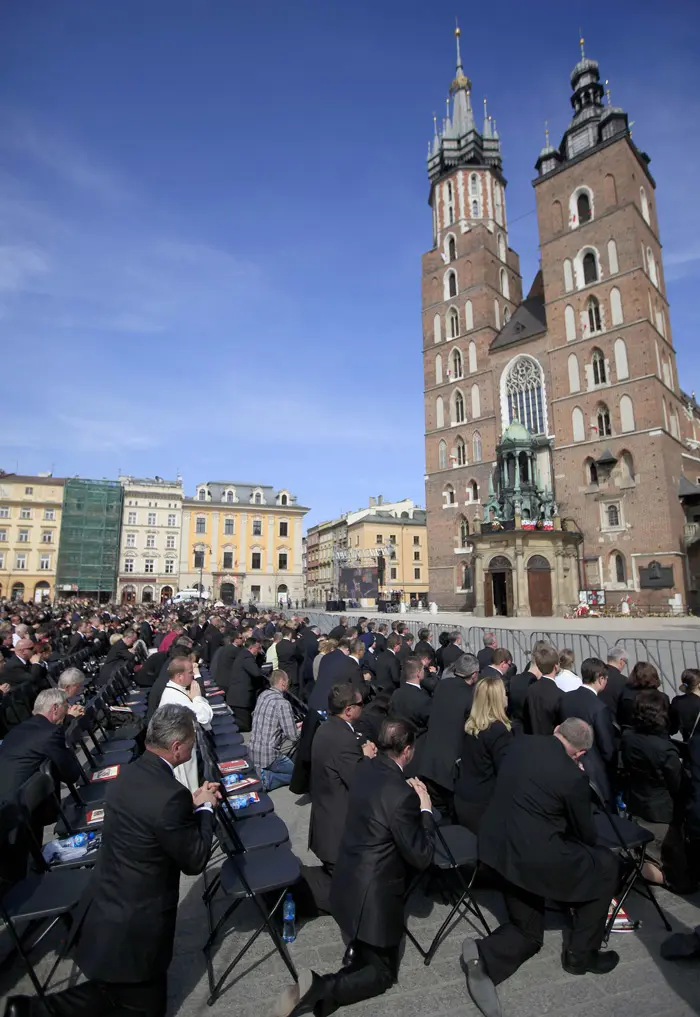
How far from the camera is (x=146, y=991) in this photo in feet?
8.42

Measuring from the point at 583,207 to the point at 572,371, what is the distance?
1063cm

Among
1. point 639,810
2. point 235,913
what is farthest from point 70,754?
point 639,810

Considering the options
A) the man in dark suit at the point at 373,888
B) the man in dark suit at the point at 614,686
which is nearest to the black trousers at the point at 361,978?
the man in dark suit at the point at 373,888

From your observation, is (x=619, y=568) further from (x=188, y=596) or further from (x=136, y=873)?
(x=188, y=596)

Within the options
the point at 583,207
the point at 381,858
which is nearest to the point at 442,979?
the point at 381,858

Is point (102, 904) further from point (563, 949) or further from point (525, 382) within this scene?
point (525, 382)

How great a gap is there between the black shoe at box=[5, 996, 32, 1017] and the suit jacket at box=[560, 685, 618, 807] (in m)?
3.94

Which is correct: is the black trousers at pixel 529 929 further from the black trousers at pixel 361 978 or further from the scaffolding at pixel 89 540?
the scaffolding at pixel 89 540

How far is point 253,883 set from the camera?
3119mm

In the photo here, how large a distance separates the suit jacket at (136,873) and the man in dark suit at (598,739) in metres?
3.38

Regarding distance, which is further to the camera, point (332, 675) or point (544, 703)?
point (332, 675)

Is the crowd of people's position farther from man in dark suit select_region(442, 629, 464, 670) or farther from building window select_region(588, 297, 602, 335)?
building window select_region(588, 297, 602, 335)

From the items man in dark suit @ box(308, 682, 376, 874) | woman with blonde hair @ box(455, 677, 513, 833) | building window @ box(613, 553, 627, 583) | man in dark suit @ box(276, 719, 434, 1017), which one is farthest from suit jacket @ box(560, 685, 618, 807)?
building window @ box(613, 553, 627, 583)

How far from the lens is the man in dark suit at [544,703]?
206 inches
